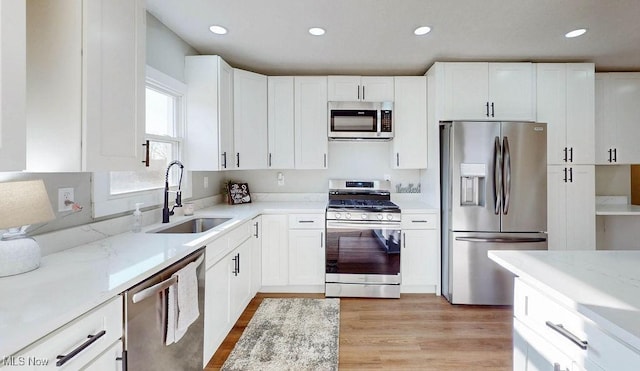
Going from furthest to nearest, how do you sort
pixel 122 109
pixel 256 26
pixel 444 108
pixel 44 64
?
1. pixel 444 108
2. pixel 256 26
3. pixel 122 109
4. pixel 44 64

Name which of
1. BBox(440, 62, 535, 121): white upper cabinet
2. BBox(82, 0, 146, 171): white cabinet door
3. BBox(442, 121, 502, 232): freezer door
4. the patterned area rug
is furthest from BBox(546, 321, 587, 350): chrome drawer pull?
BBox(440, 62, 535, 121): white upper cabinet

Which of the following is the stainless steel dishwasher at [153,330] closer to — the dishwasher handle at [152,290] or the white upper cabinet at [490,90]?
the dishwasher handle at [152,290]

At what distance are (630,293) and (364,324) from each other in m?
1.97

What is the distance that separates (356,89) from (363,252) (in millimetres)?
1842

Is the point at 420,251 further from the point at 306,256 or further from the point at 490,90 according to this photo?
the point at 490,90

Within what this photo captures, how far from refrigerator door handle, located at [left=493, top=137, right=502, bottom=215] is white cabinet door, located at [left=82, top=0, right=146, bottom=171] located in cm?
293

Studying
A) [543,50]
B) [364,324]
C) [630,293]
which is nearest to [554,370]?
[630,293]

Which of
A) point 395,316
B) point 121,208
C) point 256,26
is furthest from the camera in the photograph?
point 395,316

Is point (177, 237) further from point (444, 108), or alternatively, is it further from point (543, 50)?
point (543, 50)

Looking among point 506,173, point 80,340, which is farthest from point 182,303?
point 506,173

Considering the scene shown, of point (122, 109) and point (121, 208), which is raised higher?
point (122, 109)

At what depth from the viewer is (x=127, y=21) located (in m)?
1.52

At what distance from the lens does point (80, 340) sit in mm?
940

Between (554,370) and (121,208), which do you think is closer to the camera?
(554,370)
